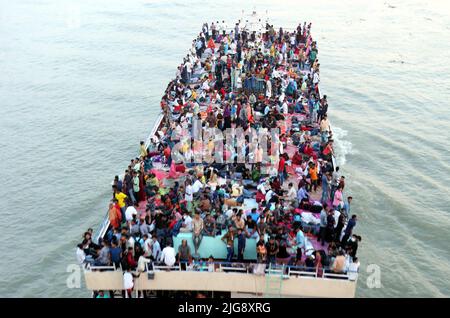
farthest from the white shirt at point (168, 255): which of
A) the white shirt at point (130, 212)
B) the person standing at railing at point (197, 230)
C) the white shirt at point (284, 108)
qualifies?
the white shirt at point (284, 108)

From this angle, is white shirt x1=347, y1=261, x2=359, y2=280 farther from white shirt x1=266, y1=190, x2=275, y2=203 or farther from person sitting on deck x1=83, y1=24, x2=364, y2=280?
white shirt x1=266, y1=190, x2=275, y2=203

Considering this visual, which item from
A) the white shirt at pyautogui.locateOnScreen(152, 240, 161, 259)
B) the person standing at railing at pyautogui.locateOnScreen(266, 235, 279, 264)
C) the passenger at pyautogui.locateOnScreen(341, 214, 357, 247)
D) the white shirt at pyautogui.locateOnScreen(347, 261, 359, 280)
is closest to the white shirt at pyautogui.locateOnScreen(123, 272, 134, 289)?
the white shirt at pyautogui.locateOnScreen(152, 240, 161, 259)

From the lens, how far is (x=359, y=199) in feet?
83.9

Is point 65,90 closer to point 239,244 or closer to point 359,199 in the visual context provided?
point 359,199

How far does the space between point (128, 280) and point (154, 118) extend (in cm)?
2359

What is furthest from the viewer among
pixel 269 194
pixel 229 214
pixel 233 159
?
pixel 233 159

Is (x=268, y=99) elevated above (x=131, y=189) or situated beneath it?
elevated above

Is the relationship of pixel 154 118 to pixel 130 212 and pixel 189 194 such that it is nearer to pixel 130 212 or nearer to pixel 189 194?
pixel 189 194

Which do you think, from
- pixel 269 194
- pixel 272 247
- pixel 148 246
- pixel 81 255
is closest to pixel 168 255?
pixel 148 246

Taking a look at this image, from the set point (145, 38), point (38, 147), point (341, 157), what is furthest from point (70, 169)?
point (145, 38)

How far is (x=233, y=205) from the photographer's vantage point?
→ 53.6 feet

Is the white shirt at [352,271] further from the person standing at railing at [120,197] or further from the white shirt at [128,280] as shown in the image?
the person standing at railing at [120,197]

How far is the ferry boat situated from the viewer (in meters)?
13.7
